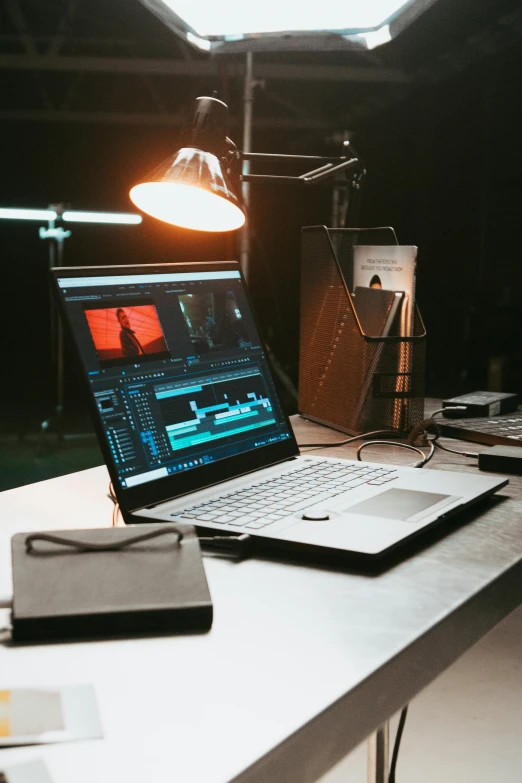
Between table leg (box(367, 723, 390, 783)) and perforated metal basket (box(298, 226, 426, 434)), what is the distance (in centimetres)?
48

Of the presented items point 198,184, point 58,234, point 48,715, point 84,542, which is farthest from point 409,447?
point 58,234

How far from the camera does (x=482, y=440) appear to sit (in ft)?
4.23

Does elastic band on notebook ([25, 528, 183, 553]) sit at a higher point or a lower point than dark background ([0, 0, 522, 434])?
lower

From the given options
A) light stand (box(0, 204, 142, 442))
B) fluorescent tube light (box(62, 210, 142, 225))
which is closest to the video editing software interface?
light stand (box(0, 204, 142, 442))

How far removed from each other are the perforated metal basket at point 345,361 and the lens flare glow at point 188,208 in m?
0.23

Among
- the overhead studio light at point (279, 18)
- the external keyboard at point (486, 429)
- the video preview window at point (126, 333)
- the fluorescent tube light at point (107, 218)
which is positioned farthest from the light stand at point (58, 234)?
the video preview window at point (126, 333)

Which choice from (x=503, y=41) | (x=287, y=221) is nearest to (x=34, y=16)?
(x=287, y=221)

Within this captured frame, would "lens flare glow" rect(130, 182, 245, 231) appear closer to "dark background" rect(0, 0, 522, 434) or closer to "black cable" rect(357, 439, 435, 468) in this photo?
"black cable" rect(357, 439, 435, 468)

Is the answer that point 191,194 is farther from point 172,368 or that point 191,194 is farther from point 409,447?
point 409,447

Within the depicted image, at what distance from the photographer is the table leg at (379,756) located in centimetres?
120

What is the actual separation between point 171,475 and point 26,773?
48cm

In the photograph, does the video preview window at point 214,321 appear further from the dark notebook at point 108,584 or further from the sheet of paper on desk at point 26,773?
the sheet of paper on desk at point 26,773

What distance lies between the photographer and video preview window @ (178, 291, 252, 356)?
97 cm

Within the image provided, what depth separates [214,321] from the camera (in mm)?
1004
